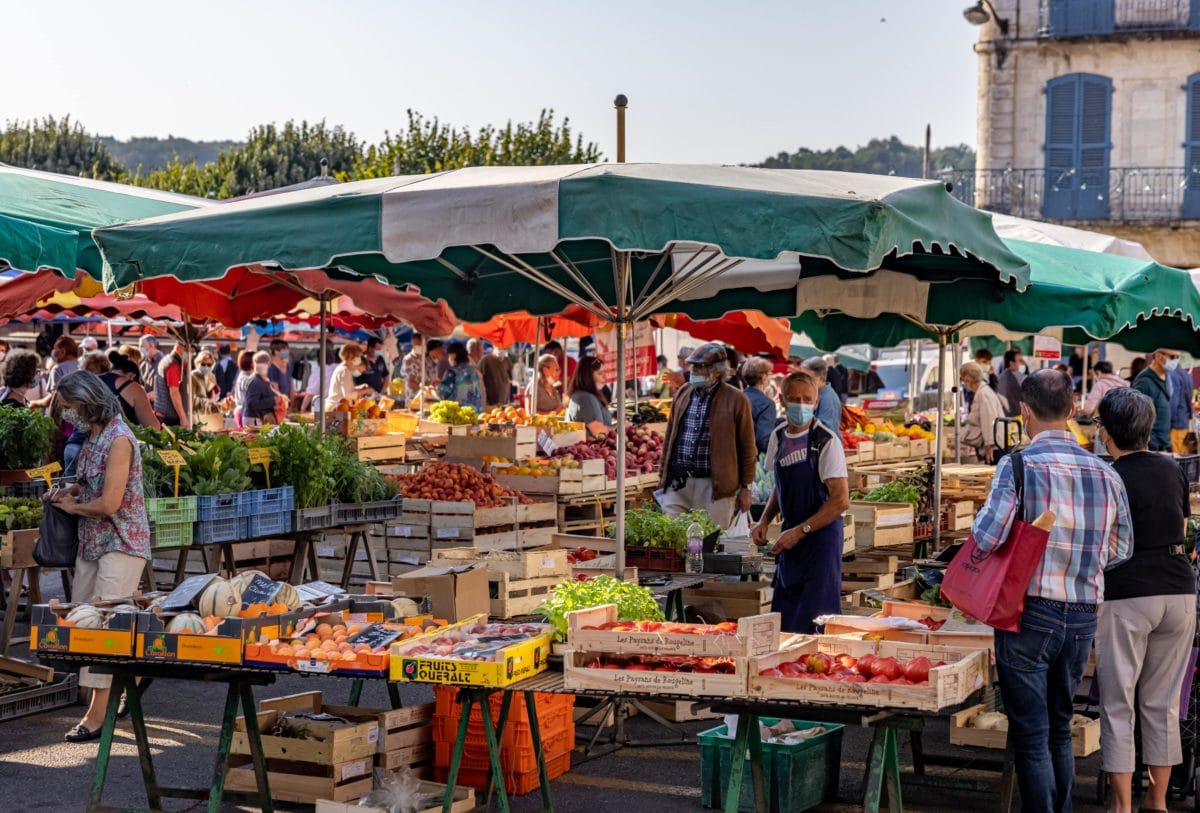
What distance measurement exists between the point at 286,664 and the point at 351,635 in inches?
13.0

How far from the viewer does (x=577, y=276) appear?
685 cm

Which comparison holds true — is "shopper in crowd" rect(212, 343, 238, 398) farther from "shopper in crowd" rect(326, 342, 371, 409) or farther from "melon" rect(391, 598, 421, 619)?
"melon" rect(391, 598, 421, 619)

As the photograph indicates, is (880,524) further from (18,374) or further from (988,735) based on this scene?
(18,374)

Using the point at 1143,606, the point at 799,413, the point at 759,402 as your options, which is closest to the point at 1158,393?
the point at 759,402

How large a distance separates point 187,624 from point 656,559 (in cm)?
318

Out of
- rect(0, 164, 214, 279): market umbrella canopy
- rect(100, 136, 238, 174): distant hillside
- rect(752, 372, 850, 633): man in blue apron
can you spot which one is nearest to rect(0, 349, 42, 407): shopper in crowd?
rect(0, 164, 214, 279): market umbrella canopy

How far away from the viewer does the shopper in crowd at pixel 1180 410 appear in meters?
17.7

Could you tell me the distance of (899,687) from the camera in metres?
5.11

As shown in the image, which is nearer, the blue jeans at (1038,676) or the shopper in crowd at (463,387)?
the blue jeans at (1038,676)

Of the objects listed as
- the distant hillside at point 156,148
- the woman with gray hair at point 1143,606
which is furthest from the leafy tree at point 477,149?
the distant hillside at point 156,148

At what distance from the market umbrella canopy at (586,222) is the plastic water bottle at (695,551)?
1.51 m

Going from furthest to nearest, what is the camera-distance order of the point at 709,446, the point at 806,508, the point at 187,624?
the point at 709,446, the point at 806,508, the point at 187,624

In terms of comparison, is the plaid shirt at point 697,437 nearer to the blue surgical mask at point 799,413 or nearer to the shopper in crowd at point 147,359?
the blue surgical mask at point 799,413

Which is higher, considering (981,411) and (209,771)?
(981,411)
